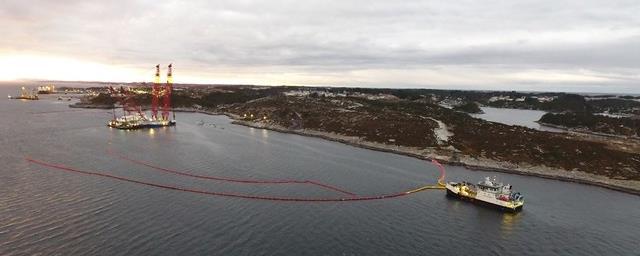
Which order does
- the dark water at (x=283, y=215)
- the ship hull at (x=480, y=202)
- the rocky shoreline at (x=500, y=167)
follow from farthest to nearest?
the rocky shoreline at (x=500, y=167) → the ship hull at (x=480, y=202) → the dark water at (x=283, y=215)

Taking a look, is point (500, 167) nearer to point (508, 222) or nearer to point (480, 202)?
point (480, 202)

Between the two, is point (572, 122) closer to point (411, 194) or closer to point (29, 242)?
point (411, 194)

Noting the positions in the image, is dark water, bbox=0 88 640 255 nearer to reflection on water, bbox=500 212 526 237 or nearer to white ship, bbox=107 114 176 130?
reflection on water, bbox=500 212 526 237

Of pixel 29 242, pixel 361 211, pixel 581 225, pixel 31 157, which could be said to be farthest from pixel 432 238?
pixel 31 157

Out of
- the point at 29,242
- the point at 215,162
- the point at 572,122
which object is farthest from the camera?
the point at 572,122

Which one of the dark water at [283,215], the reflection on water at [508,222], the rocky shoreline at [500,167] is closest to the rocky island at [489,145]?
the rocky shoreline at [500,167]

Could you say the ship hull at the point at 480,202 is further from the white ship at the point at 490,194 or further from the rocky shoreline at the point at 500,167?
the rocky shoreline at the point at 500,167

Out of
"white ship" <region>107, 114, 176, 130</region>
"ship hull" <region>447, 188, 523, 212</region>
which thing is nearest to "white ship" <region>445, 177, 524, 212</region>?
"ship hull" <region>447, 188, 523, 212</region>
